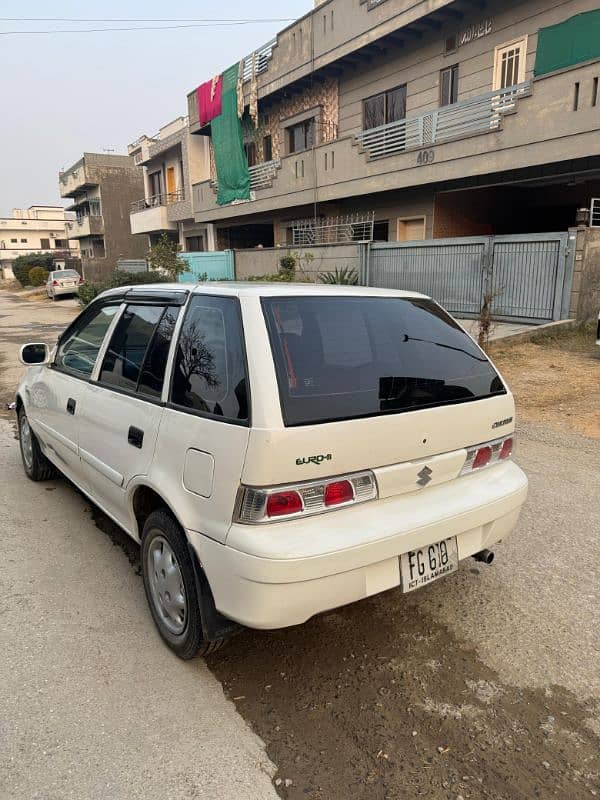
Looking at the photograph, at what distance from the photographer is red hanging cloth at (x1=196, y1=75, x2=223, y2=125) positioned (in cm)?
2255

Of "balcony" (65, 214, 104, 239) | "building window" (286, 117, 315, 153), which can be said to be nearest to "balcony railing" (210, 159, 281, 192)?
"building window" (286, 117, 315, 153)

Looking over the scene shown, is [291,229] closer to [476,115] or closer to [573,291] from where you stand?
[476,115]

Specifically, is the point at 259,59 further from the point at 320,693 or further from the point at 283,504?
the point at 320,693

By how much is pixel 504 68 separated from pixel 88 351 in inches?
566

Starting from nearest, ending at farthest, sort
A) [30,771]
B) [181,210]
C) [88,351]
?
[30,771] → [88,351] → [181,210]

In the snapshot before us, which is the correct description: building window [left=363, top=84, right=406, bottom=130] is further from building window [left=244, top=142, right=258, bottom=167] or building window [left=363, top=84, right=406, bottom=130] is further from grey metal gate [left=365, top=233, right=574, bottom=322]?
building window [left=244, top=142, right=258, bottom=167]

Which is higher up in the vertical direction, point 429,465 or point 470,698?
point 429,465

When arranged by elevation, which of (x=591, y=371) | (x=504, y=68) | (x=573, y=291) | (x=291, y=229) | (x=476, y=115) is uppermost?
(x=504, y=68)

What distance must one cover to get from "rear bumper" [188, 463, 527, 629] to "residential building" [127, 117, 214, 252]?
84.5 feet

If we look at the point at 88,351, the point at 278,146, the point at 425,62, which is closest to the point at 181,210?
the point at 278,146

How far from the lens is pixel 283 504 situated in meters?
2.13

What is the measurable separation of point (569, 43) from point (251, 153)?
13.7 m

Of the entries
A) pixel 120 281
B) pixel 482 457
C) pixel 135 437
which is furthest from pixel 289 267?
pixel 482 457

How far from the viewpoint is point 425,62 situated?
15.6 m
